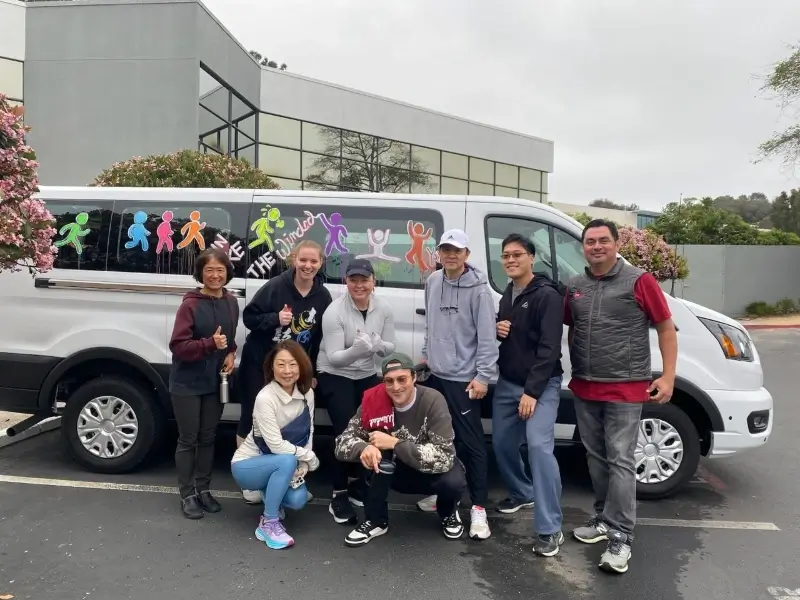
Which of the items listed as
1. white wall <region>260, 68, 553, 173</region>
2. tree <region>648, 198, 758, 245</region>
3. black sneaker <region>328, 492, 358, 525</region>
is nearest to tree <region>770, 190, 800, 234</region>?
white wall <region>260, 68, 553, 173</region>

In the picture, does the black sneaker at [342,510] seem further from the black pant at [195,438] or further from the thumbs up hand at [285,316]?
the thumbs up hand at [285,316]

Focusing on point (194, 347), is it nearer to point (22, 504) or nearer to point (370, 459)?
point (370, 459)

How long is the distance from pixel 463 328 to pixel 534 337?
0.42 m

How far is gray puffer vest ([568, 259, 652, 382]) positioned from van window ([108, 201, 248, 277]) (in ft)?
8.02

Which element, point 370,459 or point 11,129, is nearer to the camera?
point 11,129

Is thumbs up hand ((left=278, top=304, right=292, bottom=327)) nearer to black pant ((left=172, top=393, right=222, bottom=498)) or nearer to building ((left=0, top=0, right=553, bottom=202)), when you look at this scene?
black pant ((left=172, top=393, right=222, bottom=498))

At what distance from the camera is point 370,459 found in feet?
11.4

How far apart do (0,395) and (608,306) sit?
14.3 ft

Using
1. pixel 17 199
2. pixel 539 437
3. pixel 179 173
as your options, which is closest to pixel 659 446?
pixel 539 437

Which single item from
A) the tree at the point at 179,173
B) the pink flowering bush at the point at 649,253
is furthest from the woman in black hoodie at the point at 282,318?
the pink flowering bush at the point at 649,253

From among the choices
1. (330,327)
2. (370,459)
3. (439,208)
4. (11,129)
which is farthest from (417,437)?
(11,129)

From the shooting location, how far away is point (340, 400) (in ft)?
13.1

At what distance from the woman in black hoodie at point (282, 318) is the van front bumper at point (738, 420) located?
2.71 m

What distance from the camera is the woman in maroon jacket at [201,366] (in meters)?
3.81
